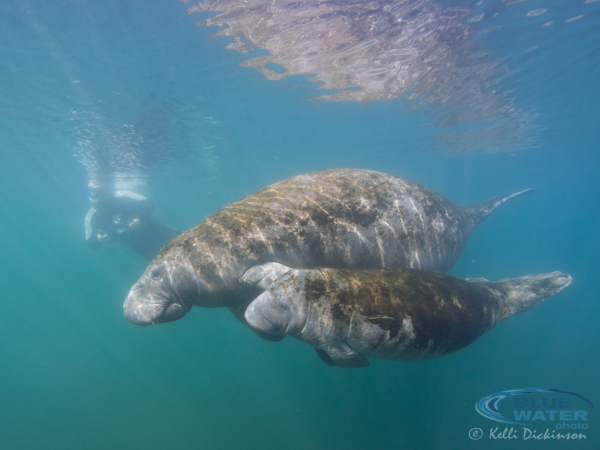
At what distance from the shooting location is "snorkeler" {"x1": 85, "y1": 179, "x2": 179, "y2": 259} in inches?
622

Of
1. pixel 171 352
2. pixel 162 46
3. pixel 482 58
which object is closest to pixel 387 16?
pixel 482 58

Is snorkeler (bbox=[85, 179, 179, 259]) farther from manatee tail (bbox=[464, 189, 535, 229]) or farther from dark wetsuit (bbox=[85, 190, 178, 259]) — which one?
manatee tail (bbox=[464, 189, 535, 229])

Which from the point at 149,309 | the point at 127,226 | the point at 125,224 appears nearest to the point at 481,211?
the point at 149,309

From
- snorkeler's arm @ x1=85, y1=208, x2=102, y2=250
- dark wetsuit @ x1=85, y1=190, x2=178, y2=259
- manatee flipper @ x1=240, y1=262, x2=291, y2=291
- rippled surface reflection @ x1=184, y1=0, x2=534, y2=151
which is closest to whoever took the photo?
manatee flipper @ x1=240, y1=262, x2=291, y2=291

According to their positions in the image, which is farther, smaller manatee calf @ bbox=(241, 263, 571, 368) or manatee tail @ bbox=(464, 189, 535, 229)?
manatee tail @ bbox=(464, 189, 535, 229)

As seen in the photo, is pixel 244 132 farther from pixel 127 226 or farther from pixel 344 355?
pixel 344 355

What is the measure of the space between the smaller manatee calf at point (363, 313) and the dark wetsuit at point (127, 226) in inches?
558

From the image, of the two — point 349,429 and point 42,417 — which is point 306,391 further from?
point 42,417

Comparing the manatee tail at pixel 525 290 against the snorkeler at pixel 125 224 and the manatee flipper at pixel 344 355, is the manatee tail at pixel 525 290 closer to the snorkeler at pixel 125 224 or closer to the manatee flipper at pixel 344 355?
the manatee flipper at pixel 344 355

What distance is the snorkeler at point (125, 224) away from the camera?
1580 cm

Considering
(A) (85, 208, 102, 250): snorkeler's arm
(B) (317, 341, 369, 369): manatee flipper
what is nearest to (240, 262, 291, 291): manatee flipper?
(B) (317, 341, 369, 369): manatee flipper

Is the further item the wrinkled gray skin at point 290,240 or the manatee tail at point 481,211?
the manatee tail at point 481,211

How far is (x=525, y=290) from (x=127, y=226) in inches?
716

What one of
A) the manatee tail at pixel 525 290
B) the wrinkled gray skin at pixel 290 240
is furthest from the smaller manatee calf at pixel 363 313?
the manatee tail at pixel 525 290
